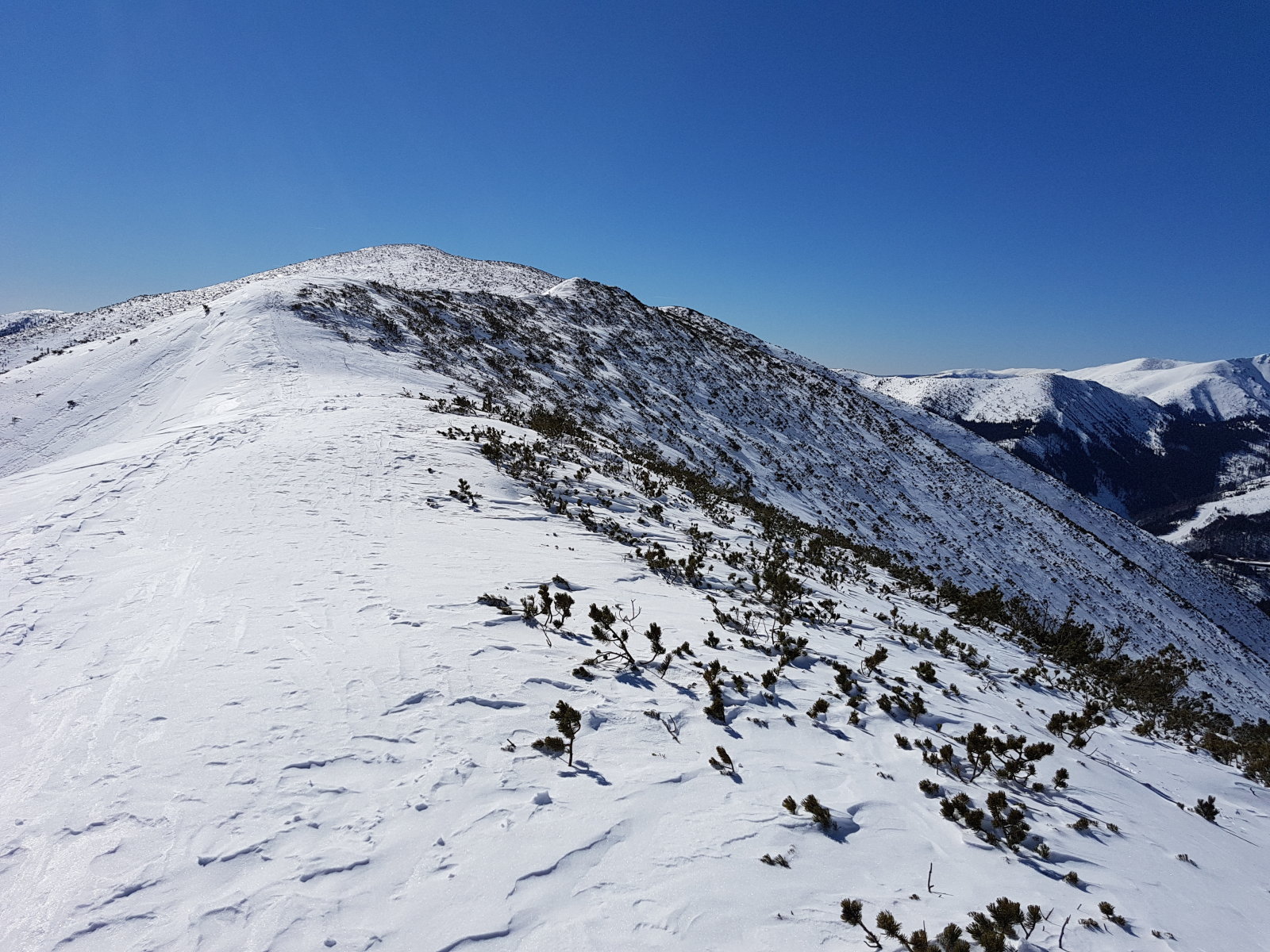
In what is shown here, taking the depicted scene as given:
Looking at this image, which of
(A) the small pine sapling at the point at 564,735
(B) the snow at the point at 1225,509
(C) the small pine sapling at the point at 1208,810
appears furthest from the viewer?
(B) the snow at the point at 1225,509

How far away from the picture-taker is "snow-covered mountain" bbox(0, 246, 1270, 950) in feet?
10.3

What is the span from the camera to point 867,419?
42.4 meters

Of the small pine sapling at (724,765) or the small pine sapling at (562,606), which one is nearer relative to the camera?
the small pine sapling at (724,765)

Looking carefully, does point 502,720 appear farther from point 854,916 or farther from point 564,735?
point 854,916

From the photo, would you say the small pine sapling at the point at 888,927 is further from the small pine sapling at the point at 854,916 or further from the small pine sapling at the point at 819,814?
the small pine sapling at the point at 819,814

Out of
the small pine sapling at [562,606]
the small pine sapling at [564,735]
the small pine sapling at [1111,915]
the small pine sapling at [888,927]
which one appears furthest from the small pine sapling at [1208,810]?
the small pine sapling at [562,606]

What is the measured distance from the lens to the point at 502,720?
468 cm

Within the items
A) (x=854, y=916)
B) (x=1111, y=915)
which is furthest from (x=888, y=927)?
(x=1111, y=915)

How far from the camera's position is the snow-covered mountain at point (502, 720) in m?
3.15

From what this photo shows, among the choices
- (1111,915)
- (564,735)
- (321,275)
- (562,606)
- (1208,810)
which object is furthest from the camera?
(321,275)

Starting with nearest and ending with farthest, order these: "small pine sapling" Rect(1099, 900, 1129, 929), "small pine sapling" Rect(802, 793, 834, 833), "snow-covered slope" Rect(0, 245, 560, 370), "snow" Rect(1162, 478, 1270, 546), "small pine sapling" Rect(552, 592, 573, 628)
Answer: "small pine sapling" Rect(1099, 900, 1129, 929), "small pine sapling" Rect(802, 793, 834, 833), "small pine sapling" Rect(552, 592, 573, 628), "snow-covered slope" Rect(0, 245, 560, 370), "snow" Rect(1162, 478, 1270, 546)

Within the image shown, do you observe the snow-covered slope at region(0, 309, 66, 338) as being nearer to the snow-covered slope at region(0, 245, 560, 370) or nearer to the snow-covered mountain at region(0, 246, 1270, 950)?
the snow-covered slope at region(0, 245, 560, 370)

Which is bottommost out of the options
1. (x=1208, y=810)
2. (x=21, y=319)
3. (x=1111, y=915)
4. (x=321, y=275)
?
(x=1208, y=810)

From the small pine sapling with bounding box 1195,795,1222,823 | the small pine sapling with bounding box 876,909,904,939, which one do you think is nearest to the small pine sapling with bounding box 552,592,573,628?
the small pine sapling with bounding box 876,909,904,939
